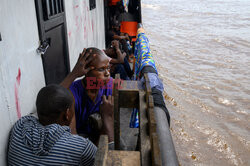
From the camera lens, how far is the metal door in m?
2.01

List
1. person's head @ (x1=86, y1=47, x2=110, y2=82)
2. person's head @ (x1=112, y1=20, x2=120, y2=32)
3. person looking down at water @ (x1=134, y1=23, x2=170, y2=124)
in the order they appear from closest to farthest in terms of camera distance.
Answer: person looking down at water @ (x1=134, y1=23, x2=170, y2=124)
person's head @ (x1=86, y1=47, x2=110, y2=82)
person's head @ (x1=112, y1=20, x2=120, y2=32)

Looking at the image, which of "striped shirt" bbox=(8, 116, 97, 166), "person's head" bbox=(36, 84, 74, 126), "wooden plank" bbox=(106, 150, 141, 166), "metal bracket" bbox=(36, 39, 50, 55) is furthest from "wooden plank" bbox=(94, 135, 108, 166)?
"metal bracket" bbox=(36, 39, 50, 55)

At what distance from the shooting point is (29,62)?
175cm

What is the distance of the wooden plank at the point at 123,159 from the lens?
2.71ft

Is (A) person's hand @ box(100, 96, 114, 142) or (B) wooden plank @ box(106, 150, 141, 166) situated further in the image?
(A) person's hand @ box(100, 96, 114, 142)

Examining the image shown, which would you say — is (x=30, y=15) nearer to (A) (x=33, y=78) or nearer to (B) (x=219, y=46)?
(A) (x=33, y=78)

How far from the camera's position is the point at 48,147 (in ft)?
3.74

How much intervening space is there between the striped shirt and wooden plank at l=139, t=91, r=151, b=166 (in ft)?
1.15

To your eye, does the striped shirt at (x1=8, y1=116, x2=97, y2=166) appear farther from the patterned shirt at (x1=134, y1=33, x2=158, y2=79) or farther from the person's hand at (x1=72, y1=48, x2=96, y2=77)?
the patterned shirt at (x1=134, y1=33, x2=158, y2=79)

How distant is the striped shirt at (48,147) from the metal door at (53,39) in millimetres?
957

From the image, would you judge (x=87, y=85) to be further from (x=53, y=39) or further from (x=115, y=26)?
(x=115, y=26)

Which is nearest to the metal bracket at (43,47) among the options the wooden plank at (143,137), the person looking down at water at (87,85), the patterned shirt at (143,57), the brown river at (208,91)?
the person looking down at water at (87,85)

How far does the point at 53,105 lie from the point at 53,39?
1.25m

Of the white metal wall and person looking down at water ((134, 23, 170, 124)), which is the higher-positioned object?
the white metal wall
